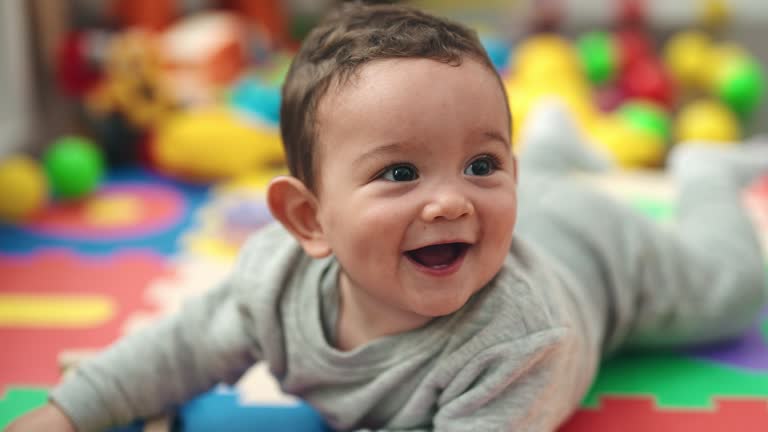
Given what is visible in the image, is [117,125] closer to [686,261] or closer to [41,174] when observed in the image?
[41,174]

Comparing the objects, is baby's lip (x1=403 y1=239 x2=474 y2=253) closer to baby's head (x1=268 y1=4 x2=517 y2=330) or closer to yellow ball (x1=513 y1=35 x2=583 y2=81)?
baby's head (x1=268 y1=4 x2=517 y2=330)

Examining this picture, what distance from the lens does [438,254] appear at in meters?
0.69

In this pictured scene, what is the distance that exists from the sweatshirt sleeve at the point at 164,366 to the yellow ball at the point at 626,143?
1.16 metres

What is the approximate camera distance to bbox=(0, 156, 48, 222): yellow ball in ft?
4.78

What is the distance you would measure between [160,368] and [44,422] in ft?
0.38

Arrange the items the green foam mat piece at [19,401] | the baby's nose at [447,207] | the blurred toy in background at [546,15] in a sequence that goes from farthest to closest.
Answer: the blurred toy in background at [546,15]
the green foam mat piece at [19,401]
the baby's nose at [447,207]

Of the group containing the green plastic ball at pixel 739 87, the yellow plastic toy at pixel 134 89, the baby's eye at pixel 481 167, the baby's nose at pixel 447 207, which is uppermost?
the yellow plastic toy at pixel 134 89

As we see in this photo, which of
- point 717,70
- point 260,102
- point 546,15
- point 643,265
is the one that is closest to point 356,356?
point 643,265

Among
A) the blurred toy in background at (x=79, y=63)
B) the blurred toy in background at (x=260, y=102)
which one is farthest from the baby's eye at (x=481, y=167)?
the blurred toy in background at (x=79, y=63)

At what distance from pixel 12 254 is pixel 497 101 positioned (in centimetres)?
100

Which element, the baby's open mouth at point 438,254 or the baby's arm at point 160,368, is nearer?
the baby's open mouth at point 438,254

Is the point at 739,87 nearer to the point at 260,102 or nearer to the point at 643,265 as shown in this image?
the point at 260,102

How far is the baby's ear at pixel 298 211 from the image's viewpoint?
74 centimetres

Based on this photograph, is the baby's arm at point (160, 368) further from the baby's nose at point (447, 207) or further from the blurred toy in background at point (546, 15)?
the blurred toy in background at point (546, 15)
